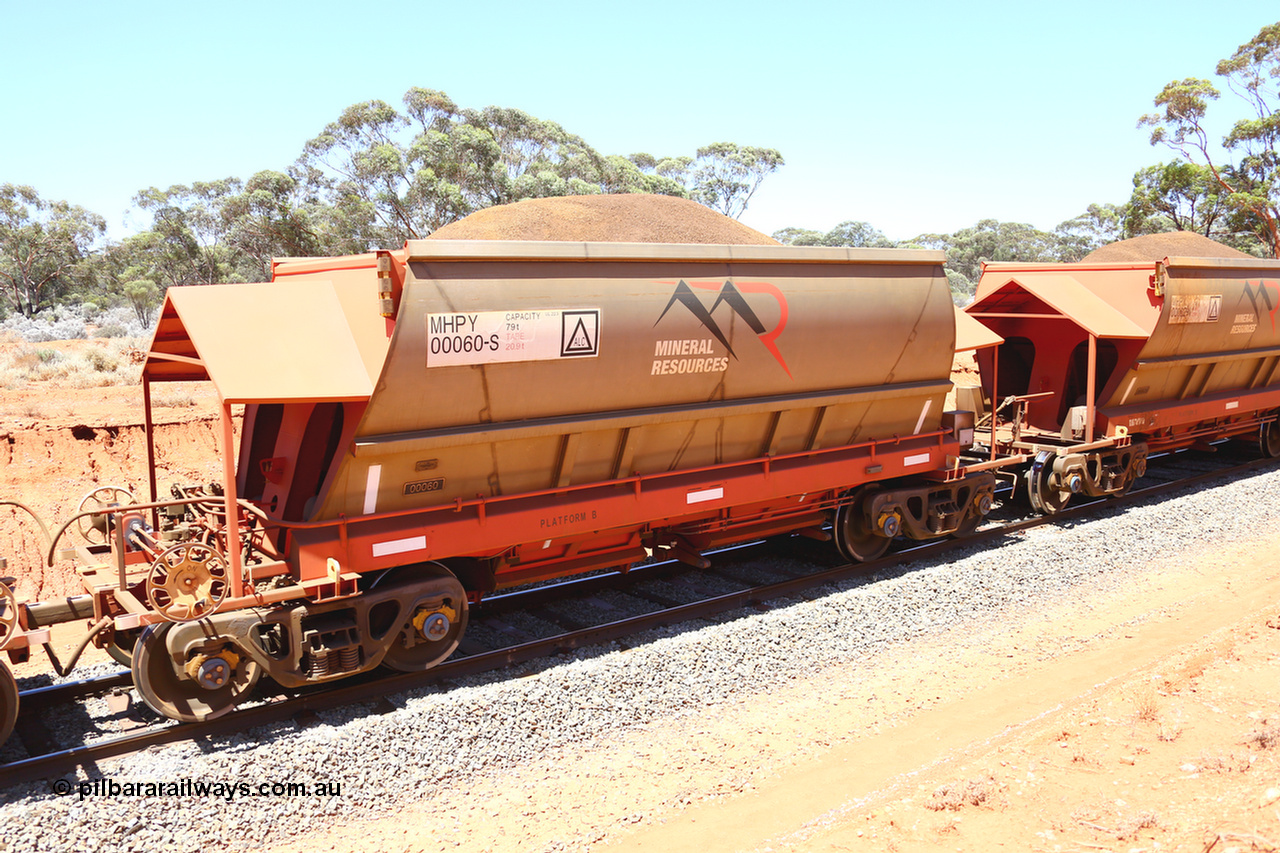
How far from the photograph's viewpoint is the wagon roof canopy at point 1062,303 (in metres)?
12.8

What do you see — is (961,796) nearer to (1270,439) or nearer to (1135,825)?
(1135,825)

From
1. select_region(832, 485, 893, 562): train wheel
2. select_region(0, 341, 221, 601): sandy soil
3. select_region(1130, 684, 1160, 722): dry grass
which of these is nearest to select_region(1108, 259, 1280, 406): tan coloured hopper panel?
select_region(832, 485, 893, 562): train wheel

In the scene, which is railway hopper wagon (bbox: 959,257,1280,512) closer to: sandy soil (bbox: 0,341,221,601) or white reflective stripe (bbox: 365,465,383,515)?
white reflective stripe (bbox: 365,465,383,515)

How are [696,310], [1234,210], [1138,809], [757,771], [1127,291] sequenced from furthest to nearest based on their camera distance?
[1234,210]
[1127,291]
[696,310]
[757,771]
[1138,809]

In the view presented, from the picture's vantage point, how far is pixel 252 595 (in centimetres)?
683

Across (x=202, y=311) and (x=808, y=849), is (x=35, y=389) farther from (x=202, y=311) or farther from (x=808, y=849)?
(x=808, y=849)

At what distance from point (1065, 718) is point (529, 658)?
468 centimetres

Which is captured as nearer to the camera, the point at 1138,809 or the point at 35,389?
the point at 1138,809

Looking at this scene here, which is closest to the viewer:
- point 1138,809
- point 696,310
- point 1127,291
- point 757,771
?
point 1138,809

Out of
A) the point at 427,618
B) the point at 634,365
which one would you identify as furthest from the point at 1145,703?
the point at 427,618

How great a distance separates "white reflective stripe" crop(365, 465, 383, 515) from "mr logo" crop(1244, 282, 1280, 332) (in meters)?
15.2

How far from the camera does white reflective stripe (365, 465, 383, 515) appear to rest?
23.8 feet

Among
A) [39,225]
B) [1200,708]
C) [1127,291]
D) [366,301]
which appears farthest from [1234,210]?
[39,225]

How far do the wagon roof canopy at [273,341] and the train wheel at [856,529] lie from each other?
21.1 feet
